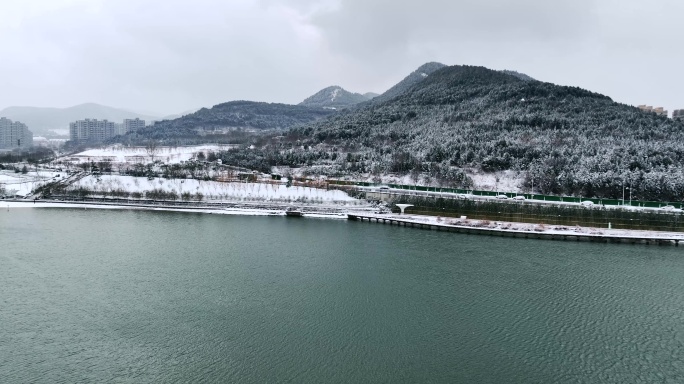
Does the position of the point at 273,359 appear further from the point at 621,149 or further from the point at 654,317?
the point at 621,149

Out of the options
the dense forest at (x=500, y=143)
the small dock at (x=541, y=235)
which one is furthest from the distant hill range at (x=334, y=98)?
the small dock at (x=541, y=235)

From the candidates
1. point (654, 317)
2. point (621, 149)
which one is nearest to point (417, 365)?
point (654, 317)

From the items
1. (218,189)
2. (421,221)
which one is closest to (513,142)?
(421,221)

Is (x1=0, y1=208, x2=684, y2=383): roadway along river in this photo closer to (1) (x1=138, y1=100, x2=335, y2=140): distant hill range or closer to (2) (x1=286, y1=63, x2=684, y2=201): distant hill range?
(2) (x1=286, y1=63, x2=684, y2=201): distant hill range

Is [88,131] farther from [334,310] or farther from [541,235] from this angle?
[334,310]

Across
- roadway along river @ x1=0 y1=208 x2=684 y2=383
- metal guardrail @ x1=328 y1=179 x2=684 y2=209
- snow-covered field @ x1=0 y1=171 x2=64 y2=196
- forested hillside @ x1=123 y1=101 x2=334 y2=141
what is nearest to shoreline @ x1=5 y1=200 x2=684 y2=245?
roadway along river @ x1=0 y1=208 x2=684 y2=383

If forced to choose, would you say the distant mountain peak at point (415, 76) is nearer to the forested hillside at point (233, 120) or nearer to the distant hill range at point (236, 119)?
the forested hillside at point (233, 120)
